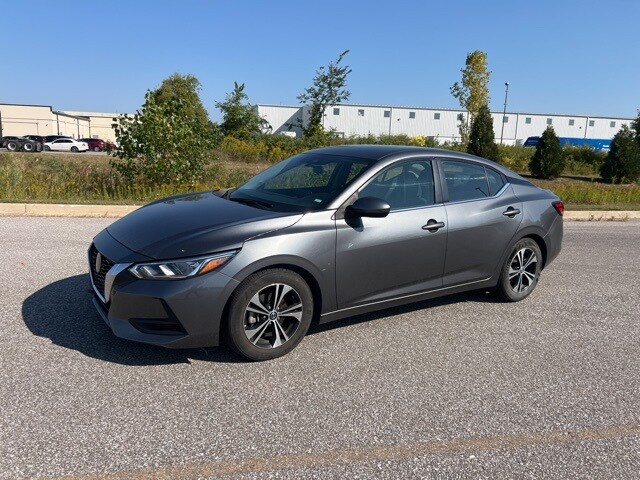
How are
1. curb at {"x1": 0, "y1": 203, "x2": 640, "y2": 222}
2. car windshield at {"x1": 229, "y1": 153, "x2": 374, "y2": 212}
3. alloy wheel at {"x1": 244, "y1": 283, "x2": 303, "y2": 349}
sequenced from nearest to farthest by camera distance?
alloy wheel at {"x1": 244, "y1": 283, "x2": 303, "y2": 349}
car windshield at {"x1": 229, "y1": 153, "x2": 374, "y2": 212}
curb at {"x1": 0, "y1": 203, "x2": 640, "y2": 222}

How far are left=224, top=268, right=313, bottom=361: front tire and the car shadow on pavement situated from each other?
0.75 feet

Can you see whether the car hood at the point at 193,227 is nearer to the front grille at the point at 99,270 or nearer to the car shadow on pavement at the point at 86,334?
the front grille at the point at 99,270

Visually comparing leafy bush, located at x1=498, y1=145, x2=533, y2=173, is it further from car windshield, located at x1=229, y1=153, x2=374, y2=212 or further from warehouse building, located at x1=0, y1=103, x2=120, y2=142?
warehouse building, located at x1=0, y1=103, x2=120, y2=142

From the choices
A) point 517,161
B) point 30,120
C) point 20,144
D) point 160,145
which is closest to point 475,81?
point 517,161

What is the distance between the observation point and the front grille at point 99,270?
12.6 feet

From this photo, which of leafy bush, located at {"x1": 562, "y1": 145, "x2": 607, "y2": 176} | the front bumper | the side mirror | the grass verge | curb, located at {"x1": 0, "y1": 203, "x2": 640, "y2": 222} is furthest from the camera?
leafy bush, located at {"x1": 562, "y1": 145, "x2": 607, "y2": 176}

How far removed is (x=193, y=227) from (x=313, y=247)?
903 mm

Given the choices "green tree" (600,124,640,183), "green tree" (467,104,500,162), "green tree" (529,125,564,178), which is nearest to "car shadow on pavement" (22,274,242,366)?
"green tree" (467,104,500,162)

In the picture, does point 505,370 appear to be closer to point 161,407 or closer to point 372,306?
point 372,306

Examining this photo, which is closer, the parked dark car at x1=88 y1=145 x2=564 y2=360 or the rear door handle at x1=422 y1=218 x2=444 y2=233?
the parked dark car at x1=88 y1=145 x2=564 y2=360

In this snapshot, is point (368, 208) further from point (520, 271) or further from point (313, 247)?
point (520, 271)

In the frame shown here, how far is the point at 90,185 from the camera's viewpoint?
1216 cm

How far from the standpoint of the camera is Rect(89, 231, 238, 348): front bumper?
3.49 meters

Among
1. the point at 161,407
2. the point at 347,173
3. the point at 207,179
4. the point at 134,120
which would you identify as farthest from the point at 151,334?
the point at 207,179
